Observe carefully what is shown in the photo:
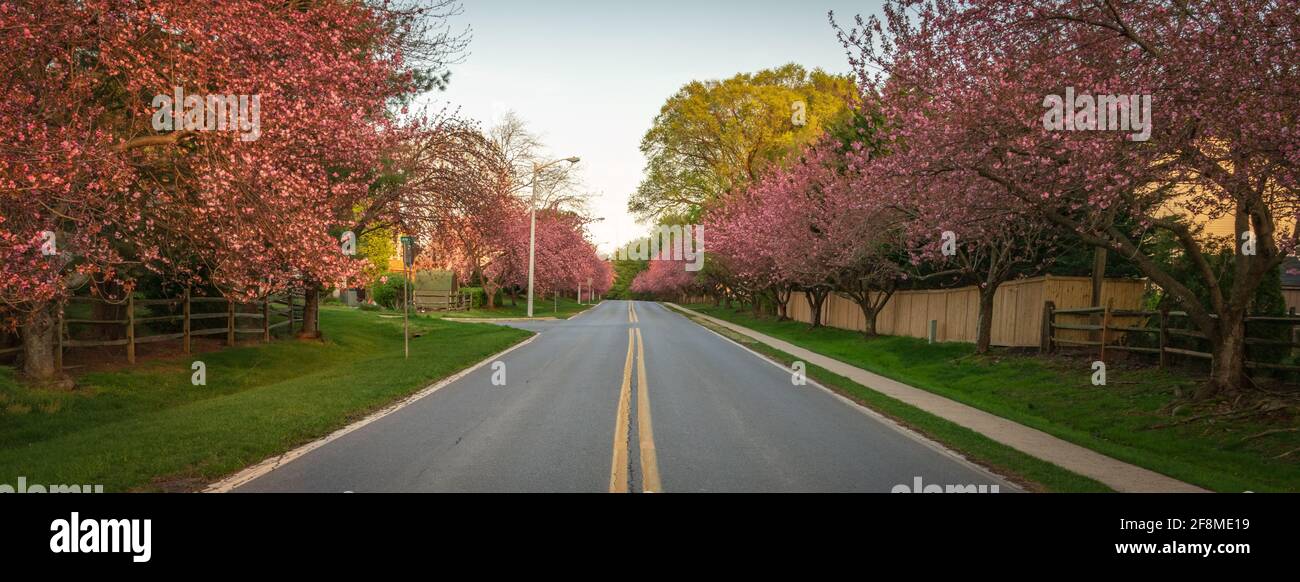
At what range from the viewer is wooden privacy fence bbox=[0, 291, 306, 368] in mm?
14711

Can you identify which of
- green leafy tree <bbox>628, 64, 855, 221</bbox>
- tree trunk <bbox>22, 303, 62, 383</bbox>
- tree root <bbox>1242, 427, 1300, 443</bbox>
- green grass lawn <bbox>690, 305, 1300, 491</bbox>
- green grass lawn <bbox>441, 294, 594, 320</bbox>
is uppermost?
green leafy tree <bbox>628, 64, 855, 221</bbox>

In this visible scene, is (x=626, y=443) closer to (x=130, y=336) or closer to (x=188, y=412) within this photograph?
(x=188, y=412)

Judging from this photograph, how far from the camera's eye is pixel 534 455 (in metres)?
8.00

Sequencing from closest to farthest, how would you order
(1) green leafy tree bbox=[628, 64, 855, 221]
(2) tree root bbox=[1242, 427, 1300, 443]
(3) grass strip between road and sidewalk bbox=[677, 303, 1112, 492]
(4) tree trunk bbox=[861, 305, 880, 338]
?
(3) grass strip between road and sidewalk bbox=[677, 303, 1112, 492] < (2) tree root bbox=[1242, 427, 1300, 443] < (4) tree trunk bbox=[861, 305, 880, 338] < (1) green leafy tree bbox=[628, 64, 855, 221]

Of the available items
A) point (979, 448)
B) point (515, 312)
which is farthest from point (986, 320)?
point (515, 312)

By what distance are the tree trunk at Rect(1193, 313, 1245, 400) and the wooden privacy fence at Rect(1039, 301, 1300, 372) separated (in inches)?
8.7

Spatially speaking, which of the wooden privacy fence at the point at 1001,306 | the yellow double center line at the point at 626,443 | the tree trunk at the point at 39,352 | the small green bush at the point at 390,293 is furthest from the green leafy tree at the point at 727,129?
the tree trunk at the point at 39,352

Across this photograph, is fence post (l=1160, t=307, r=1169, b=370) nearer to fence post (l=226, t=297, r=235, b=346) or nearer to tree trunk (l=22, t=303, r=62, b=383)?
tree trunk (l=22, t=303, r=62, b=383)

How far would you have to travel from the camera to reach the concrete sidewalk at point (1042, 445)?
753cm

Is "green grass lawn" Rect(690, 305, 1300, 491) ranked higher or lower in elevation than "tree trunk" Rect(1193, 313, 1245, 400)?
lower

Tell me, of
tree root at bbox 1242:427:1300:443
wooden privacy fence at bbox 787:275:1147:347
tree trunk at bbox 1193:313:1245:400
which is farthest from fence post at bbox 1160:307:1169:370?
tree root at bbox 1242:427:1300:443

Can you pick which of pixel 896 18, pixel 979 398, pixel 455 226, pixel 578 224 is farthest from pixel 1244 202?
pixel 578 224
